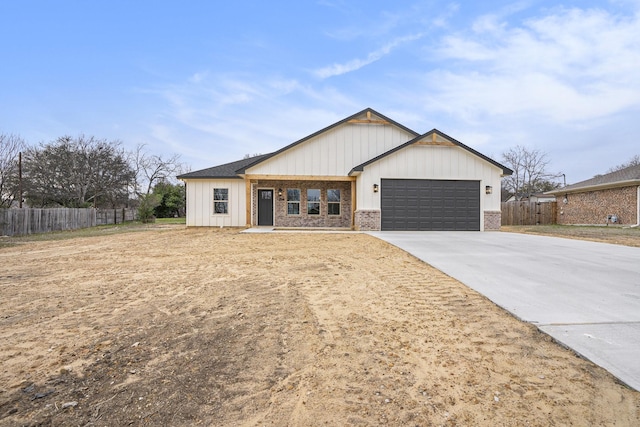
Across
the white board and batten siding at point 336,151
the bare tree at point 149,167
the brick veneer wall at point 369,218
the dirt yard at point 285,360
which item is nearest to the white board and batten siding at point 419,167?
the brick veneer wall at point 369,218

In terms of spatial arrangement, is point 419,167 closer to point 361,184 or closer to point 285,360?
point 361,184

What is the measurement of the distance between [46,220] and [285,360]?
21033mm

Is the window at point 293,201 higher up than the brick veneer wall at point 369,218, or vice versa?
the window at point 293,201

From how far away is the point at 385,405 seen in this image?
6.70 ft

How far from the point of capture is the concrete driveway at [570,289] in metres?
2.85

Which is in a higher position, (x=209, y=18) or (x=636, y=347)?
(x=209, y=18)

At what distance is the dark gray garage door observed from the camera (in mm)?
14195

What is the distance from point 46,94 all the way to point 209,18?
564 inches

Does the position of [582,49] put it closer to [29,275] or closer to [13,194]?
[29,275]

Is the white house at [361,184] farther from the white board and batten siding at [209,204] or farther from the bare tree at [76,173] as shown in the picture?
the bare tree at [76,173]

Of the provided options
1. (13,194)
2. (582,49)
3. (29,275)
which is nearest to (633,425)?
(29,275)

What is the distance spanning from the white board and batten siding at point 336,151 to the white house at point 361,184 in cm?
5

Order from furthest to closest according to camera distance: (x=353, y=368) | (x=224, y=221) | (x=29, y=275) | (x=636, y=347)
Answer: (x=224, y=221) < (x=29, y=275) < (x=636, y=347) < (x=353, y=368)

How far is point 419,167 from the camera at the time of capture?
14.2 meters
